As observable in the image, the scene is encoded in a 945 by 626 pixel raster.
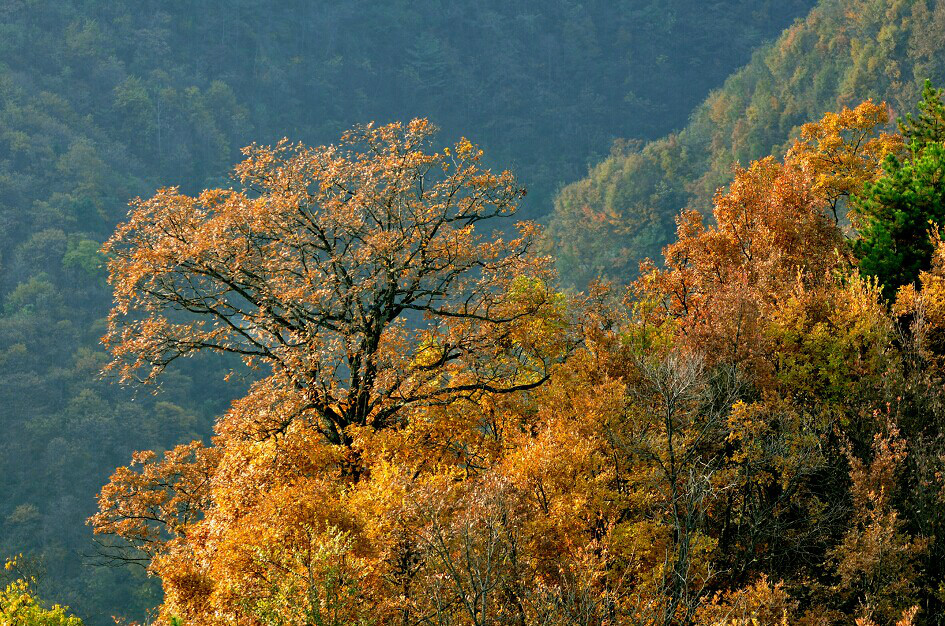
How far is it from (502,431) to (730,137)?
135777mm

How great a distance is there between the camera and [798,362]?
2208 cm

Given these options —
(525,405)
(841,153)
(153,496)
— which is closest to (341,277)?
(525,405)

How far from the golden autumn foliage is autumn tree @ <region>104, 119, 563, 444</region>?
0.33 ft

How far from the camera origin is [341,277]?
26.2 meters

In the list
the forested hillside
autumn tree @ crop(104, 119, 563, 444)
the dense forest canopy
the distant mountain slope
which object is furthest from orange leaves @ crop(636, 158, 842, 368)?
the distant mountain slope

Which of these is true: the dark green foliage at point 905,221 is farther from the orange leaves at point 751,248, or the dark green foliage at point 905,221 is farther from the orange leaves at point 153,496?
the orange leaves at point 153,496

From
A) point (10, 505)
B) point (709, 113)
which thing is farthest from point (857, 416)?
point (709, 113)

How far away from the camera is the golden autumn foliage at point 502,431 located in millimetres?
14633

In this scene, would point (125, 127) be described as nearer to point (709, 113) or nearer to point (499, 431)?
point (709, 113)

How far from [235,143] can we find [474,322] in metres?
168

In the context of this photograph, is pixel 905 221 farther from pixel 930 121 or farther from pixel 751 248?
pixel 930 121

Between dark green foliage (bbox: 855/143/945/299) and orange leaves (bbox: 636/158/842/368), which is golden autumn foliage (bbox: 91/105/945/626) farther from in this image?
dark green foliage (bbox: 855/143/945/299)

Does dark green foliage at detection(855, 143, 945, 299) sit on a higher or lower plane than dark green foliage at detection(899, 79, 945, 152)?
lower

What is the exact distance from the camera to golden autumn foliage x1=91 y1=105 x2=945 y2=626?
1463cm
